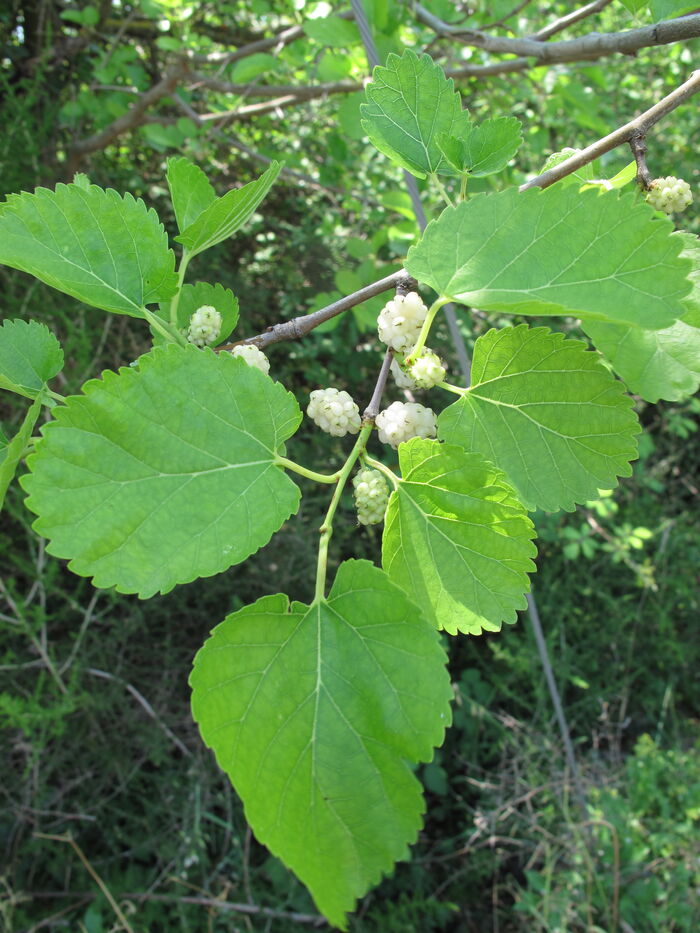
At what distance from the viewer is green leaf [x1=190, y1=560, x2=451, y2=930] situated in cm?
43

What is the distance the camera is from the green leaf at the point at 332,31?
117 centimetres

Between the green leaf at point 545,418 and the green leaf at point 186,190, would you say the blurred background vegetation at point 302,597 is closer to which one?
the green leaf at point 186,190

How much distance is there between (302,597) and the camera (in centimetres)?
198

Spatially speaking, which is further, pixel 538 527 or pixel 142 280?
pixel 538 527

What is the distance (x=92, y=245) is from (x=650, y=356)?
1.49ft

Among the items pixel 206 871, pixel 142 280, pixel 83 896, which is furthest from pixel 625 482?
pixel 142 280

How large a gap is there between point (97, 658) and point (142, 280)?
1495 mm

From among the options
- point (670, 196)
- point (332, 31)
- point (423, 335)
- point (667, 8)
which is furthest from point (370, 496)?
point (332, 31)

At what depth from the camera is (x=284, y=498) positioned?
488 millimetres

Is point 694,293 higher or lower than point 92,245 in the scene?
lower

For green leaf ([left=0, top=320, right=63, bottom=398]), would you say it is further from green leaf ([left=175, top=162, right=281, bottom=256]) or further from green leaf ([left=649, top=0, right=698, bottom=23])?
green leaf ([left=649, top=0, right=698, bottom=23])

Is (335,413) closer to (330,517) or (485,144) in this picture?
(330,517)

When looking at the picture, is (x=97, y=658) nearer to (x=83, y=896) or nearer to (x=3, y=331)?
(x=83, y=896)

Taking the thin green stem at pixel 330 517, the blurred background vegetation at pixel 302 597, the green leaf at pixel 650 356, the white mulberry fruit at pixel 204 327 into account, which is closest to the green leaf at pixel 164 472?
the thin green stem at pixel 330 517
